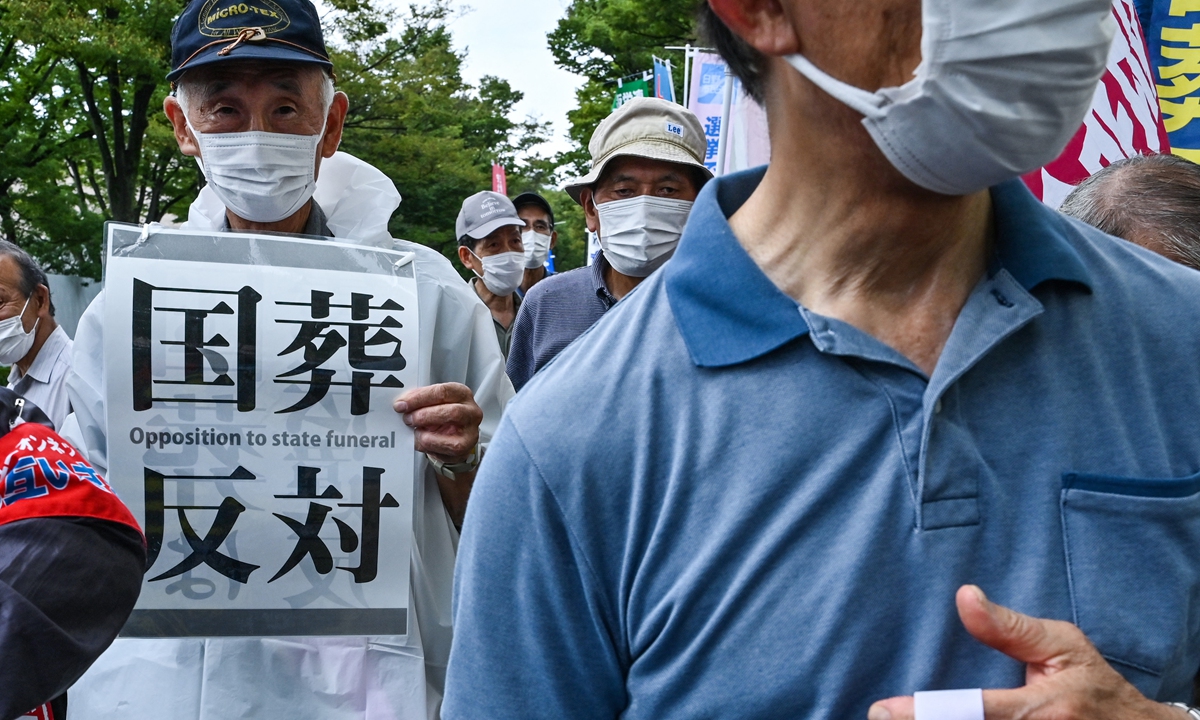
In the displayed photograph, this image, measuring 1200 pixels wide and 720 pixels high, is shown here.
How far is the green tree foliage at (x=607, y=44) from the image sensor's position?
69.9 ft

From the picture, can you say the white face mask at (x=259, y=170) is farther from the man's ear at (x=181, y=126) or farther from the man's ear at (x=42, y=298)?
the man's ear at (x=42, y=298)

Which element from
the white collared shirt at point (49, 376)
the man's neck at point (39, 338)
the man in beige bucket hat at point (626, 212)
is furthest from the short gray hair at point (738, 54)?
the man's neck at point (39, 338)

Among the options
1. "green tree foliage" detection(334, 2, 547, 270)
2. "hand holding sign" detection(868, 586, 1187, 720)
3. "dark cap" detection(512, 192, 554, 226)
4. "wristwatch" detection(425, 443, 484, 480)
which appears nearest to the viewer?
"hand holding sign" detection(868, 586, 1187, 720)

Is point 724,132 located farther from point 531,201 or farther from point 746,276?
point 746,276

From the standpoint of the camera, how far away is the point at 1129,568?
120 centimetres

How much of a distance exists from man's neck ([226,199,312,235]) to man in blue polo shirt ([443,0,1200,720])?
5.53 ft

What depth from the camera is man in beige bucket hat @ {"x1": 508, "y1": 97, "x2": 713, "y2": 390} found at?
4301 millimetres

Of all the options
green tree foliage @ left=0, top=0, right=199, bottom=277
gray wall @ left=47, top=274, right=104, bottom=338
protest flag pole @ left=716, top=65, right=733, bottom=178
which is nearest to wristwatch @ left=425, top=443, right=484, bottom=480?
protest flag pole @ left=716, top=65, right=733, bottom=178

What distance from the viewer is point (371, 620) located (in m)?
2.52

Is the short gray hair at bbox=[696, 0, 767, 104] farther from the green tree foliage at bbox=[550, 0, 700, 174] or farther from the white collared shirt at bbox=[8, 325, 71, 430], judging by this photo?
the green tree foliage at bbox=[550, 0, 700, 174]

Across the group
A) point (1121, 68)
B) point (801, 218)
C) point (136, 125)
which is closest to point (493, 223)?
point (1121, 68)

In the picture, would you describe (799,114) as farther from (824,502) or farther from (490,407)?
(490,407)

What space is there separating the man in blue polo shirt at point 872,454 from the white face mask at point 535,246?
7828 millimetres

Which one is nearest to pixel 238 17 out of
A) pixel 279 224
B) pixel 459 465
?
pixel 279 224
